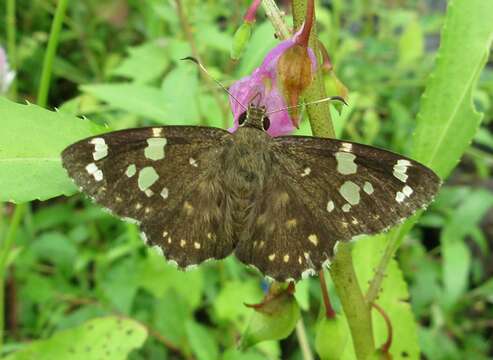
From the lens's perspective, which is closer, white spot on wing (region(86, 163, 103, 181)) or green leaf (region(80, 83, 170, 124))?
white spot on wing (region(86, 163, 103, 181))

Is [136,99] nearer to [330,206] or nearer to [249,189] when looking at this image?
[249,189]

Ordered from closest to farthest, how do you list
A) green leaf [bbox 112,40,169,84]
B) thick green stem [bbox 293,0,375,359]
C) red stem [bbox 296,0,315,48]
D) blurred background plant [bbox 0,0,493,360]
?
red stem [bbox 296,0,315,48], thick green stem [bbox 293,0,375,359], blurred background plant [bbox 0,0,493,360], green leaf [bbox 112,40,169,84]

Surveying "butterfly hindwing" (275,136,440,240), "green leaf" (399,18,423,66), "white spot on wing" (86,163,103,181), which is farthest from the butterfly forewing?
"green leaf" (399,18,423,66)

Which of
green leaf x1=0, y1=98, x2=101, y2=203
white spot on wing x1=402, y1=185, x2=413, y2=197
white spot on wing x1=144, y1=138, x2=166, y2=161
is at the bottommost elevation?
green leaf x1=0, y1=98, x2=101, y2=203

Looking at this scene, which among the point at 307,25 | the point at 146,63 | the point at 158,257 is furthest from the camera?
the point at 146,63

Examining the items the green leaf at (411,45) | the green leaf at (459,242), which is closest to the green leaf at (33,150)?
the green leaf at (459,242)

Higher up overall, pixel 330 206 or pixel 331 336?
pixel 330 206

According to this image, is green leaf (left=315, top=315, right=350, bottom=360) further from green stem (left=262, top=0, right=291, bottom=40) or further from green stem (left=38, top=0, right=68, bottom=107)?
green stem (left=38, top=0, right=68, bottom=107)

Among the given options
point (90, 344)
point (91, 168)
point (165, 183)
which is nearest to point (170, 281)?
point (90, 344)
